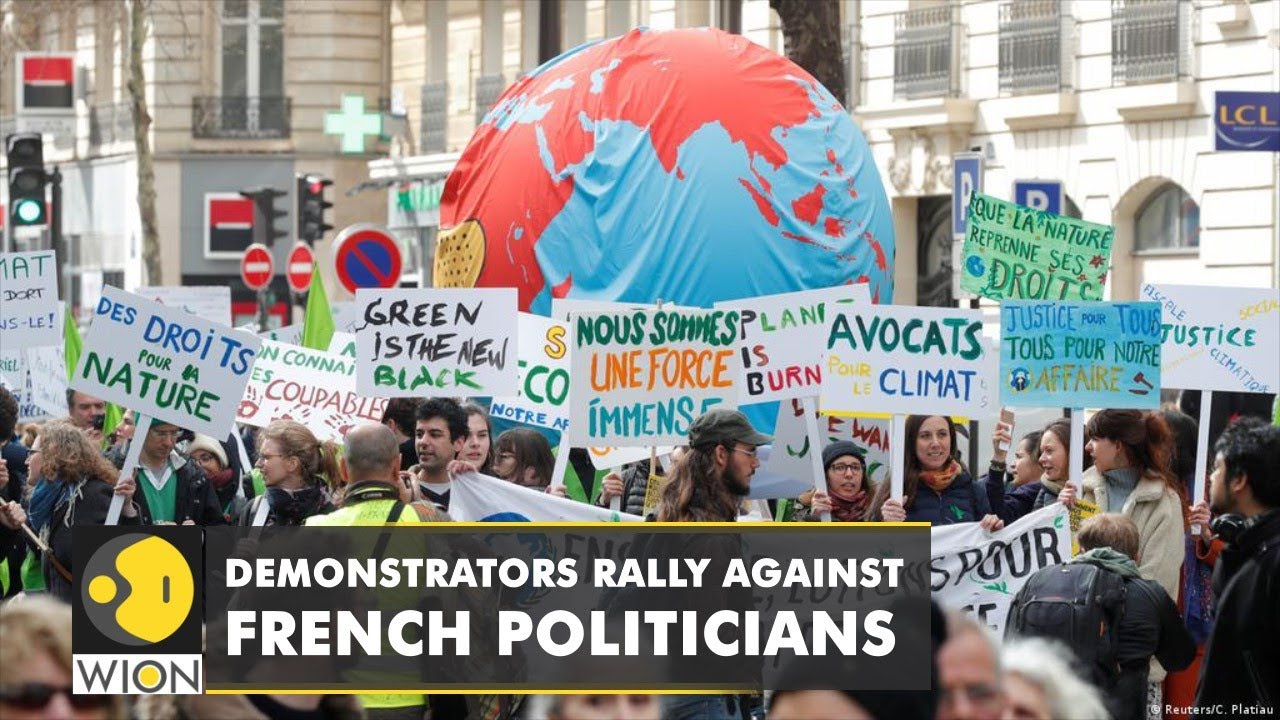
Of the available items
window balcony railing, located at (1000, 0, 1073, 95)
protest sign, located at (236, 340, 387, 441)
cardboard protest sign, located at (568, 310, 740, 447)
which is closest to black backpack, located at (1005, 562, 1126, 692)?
cardboard protest sign, located at (568, 310, 740, 447)

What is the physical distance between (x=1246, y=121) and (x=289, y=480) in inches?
308

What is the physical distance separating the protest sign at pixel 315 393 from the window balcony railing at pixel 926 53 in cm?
1654

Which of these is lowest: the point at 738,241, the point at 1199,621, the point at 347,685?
the point at 1199,621

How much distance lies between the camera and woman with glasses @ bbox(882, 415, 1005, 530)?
9.22m

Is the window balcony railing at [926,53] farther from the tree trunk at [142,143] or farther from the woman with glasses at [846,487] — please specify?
the woman with glasses at [846,487]

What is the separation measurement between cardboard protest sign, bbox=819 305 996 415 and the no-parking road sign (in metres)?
10.8

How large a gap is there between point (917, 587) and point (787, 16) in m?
13.0

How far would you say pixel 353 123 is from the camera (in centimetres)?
4116

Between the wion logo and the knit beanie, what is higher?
the wion logo

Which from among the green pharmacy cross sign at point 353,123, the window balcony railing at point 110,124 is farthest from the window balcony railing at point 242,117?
the window balcony railing at point 110,124

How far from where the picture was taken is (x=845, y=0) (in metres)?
29.6

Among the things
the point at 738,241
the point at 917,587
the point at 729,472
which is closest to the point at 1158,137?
the point at 738,241

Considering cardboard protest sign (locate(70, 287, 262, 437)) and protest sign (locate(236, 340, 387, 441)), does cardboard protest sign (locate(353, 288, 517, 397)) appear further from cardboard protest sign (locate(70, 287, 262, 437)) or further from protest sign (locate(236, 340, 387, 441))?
cardboard protest sign (locate(70, 287, 262, 437))

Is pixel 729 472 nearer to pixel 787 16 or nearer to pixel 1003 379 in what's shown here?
pixel 1003 379
